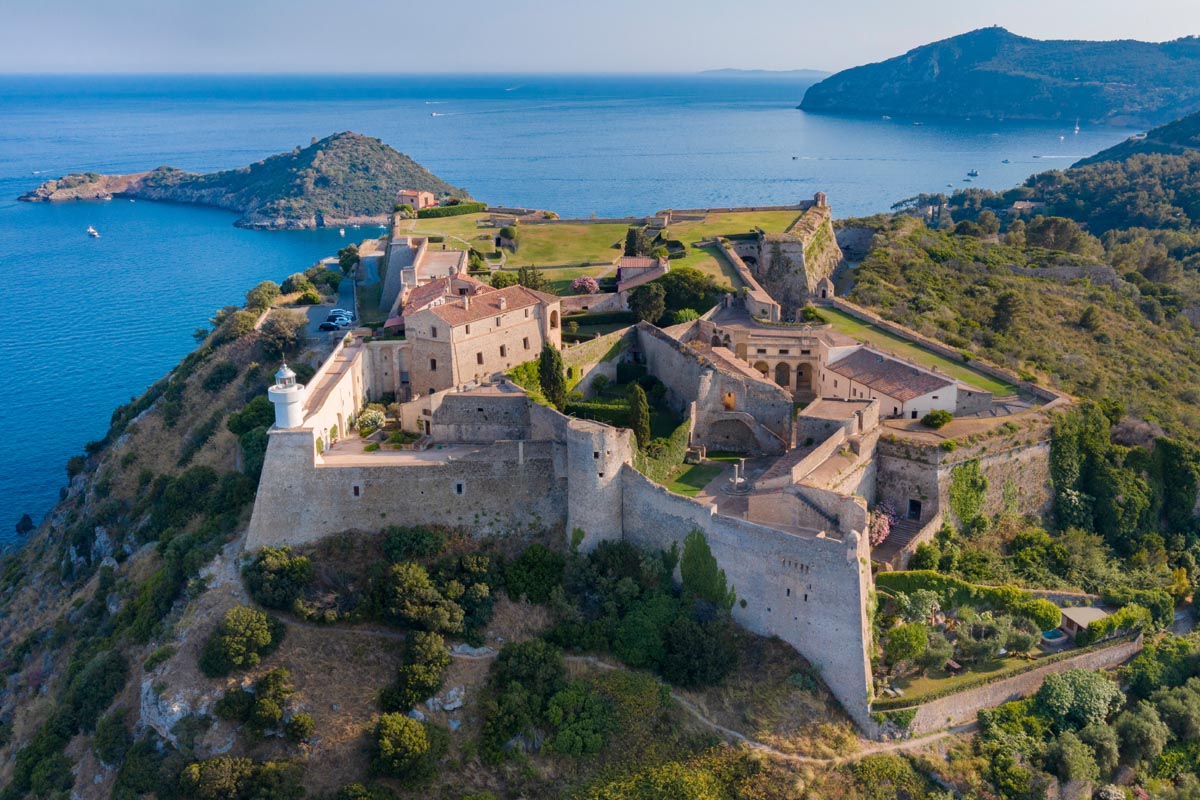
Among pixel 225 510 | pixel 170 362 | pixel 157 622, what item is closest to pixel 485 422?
pixel 225 510

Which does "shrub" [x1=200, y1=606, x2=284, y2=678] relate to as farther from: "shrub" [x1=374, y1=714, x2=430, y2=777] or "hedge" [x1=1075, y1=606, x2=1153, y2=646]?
"hedge" [x1=1075, y1=606, x2=1153, y2=646]

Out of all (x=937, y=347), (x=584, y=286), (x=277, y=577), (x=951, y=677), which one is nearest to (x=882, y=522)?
(x=951, y=677)

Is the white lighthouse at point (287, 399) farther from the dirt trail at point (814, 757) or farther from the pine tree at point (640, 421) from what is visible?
the dirt trail at point (814, 757)

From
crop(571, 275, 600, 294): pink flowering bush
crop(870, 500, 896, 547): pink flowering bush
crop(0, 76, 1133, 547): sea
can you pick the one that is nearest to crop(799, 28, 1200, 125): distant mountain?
crop(0, 76, 1133, 547): sea

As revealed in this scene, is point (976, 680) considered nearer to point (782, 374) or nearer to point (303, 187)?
point (782, 374)

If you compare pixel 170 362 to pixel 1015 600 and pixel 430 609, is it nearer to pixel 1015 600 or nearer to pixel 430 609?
pixel 430 609

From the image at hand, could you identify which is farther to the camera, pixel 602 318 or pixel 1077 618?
pixel 602 318
